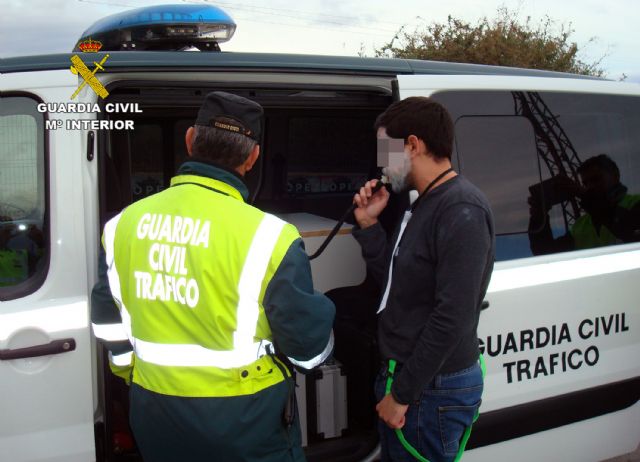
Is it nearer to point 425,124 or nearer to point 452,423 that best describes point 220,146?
point 425,124

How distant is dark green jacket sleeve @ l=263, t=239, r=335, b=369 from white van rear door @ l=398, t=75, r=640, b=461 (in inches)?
36.1

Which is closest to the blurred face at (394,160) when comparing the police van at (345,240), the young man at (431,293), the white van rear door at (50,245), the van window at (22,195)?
the young man at (431,293)

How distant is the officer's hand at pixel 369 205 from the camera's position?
81.0 inches

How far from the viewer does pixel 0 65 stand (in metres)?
1.82

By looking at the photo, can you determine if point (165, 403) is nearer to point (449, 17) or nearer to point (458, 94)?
point (458, 94)

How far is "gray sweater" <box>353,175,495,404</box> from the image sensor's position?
156 centimetres

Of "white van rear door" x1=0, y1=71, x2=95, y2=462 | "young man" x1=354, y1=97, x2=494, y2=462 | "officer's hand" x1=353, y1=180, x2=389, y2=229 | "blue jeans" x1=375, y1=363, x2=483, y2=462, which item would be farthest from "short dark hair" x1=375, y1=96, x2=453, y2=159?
"white van rear door" x1=0, y1=71, x2=95, y2=462

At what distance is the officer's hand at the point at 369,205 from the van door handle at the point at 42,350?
0.99m

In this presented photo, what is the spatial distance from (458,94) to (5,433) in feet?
6.09

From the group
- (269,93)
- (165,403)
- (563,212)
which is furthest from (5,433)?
(563,212)

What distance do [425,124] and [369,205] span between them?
47cm

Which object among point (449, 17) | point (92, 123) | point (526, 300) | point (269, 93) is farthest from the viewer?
point (449, 17)

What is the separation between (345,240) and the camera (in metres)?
2.69

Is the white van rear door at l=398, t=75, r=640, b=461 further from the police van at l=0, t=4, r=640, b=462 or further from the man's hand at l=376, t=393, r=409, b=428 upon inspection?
the man's hand at l=376, t=393, r=409, b=428
